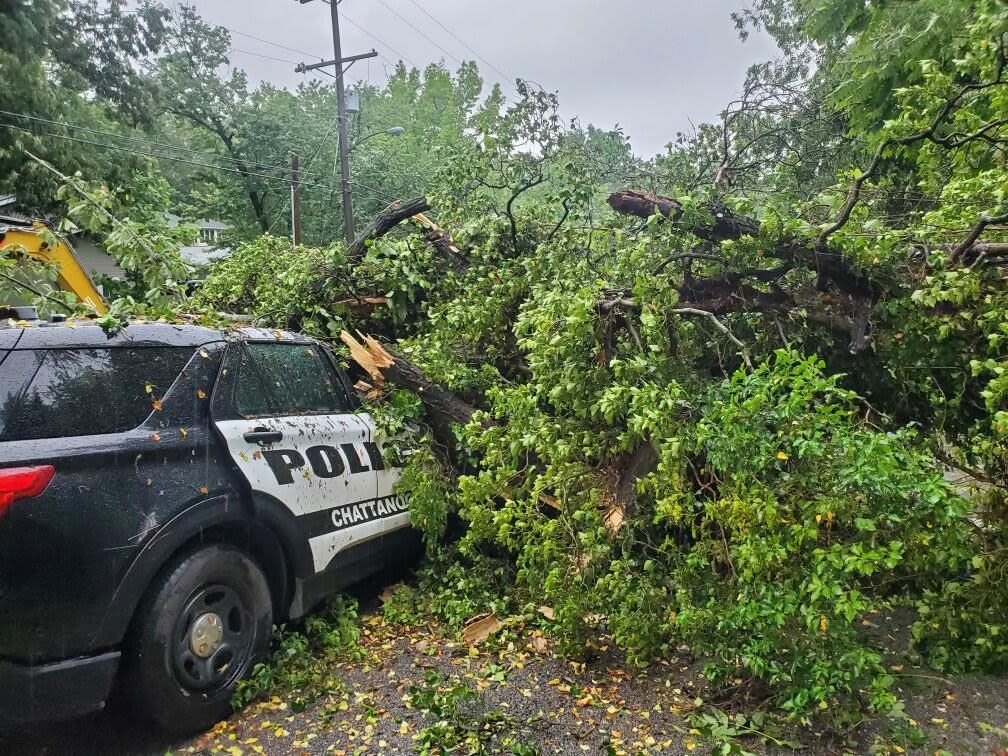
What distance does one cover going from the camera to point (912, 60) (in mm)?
5629

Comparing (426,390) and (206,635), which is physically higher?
(426,390)

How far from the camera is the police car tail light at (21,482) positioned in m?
2.53

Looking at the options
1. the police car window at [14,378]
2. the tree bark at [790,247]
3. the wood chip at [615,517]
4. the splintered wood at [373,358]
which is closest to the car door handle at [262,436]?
the police car window at [14,378]

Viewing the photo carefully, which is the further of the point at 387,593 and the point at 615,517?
the point at 387,593

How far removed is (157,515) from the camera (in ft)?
9.77

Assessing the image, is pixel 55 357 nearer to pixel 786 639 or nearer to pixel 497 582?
pixel 497 582

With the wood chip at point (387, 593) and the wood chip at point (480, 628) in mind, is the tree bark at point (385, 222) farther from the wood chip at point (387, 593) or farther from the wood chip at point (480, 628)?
the wood chip at point (480, 628)

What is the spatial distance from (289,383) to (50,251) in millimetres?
5268

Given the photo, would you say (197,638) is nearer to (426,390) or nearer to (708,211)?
(426,390)

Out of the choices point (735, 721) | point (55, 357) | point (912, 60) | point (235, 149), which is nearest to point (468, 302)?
point (55, 357)

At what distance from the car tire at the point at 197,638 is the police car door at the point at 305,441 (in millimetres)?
411

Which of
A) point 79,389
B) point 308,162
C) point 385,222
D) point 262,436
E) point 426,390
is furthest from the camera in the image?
point 308,162

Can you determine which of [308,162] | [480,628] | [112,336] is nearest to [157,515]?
[112,336]

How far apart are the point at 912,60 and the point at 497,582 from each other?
5.02 m
